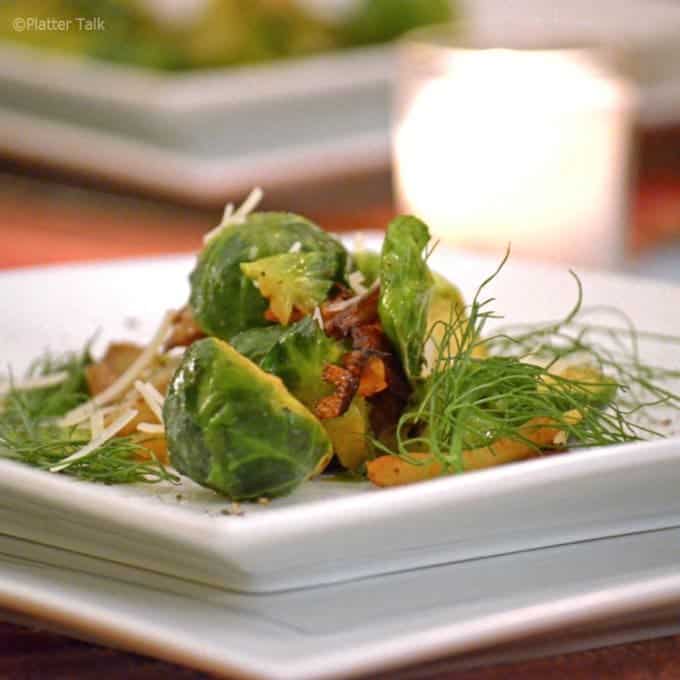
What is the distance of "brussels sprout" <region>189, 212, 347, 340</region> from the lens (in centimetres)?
145

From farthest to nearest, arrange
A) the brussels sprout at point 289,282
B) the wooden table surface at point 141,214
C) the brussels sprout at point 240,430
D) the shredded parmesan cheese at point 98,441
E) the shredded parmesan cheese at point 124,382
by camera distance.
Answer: the wooden table surface at point 141,214, the shredded parmesan cheese at point 124,382, the brussels sprout at point 289,282, the shredded parmesan cheese at point 98,441, the brussels sprout at point 240,430

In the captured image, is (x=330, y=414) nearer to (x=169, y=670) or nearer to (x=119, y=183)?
(x=169, y=670)

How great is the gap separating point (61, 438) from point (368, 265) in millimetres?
337

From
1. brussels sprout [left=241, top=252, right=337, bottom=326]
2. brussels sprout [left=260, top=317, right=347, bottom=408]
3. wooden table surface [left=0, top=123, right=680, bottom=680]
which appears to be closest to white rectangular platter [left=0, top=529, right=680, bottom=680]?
brussels sprout [left=260, top=317, right=347, bottom=408]

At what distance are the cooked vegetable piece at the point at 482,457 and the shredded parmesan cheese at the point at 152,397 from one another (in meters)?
0.21

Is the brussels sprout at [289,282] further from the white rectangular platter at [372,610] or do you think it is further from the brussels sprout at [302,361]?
the white rectangular platter at [372,610]

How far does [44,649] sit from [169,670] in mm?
109

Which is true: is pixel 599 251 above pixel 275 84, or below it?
below

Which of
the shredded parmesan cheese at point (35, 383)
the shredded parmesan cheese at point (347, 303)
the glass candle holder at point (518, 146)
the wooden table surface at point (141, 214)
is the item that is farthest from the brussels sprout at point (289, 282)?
the wooden table surface at point (141, 214)

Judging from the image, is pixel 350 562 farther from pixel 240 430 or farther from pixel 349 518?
pixel 240 430

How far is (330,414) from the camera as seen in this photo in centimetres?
129

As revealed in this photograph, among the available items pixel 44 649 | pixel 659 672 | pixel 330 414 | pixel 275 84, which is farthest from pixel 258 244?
pixel 275 84

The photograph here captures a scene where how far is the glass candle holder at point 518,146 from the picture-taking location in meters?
2.65

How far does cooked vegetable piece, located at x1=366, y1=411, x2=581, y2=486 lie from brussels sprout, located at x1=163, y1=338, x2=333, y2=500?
0.19ft
